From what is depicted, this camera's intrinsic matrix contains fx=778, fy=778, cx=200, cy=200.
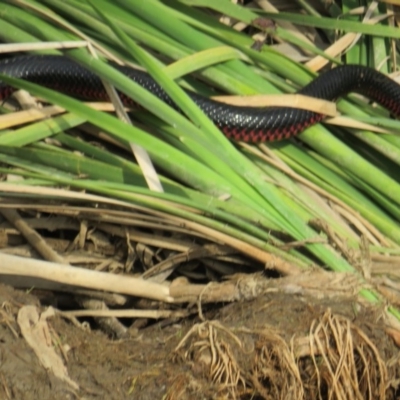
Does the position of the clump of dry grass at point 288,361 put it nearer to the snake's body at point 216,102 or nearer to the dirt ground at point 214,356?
the dirt ground at point 214,356

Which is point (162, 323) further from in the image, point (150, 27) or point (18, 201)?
point (150, 27)

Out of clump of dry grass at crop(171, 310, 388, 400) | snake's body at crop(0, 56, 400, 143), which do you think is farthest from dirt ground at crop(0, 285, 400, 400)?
snake's body at crop(0, 56, 400, 143)

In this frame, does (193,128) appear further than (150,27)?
No

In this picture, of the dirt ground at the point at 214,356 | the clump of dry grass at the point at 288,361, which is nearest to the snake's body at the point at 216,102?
the dirt ground at the point at 214,356

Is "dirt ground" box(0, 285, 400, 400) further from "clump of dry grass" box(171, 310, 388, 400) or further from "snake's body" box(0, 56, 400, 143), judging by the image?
"snake's body" box(0, 56, 400, 143)

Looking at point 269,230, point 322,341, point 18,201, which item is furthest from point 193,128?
point 322,341

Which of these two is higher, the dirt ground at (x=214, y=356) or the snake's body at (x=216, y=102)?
the snake's body at (x=216, y=102)
